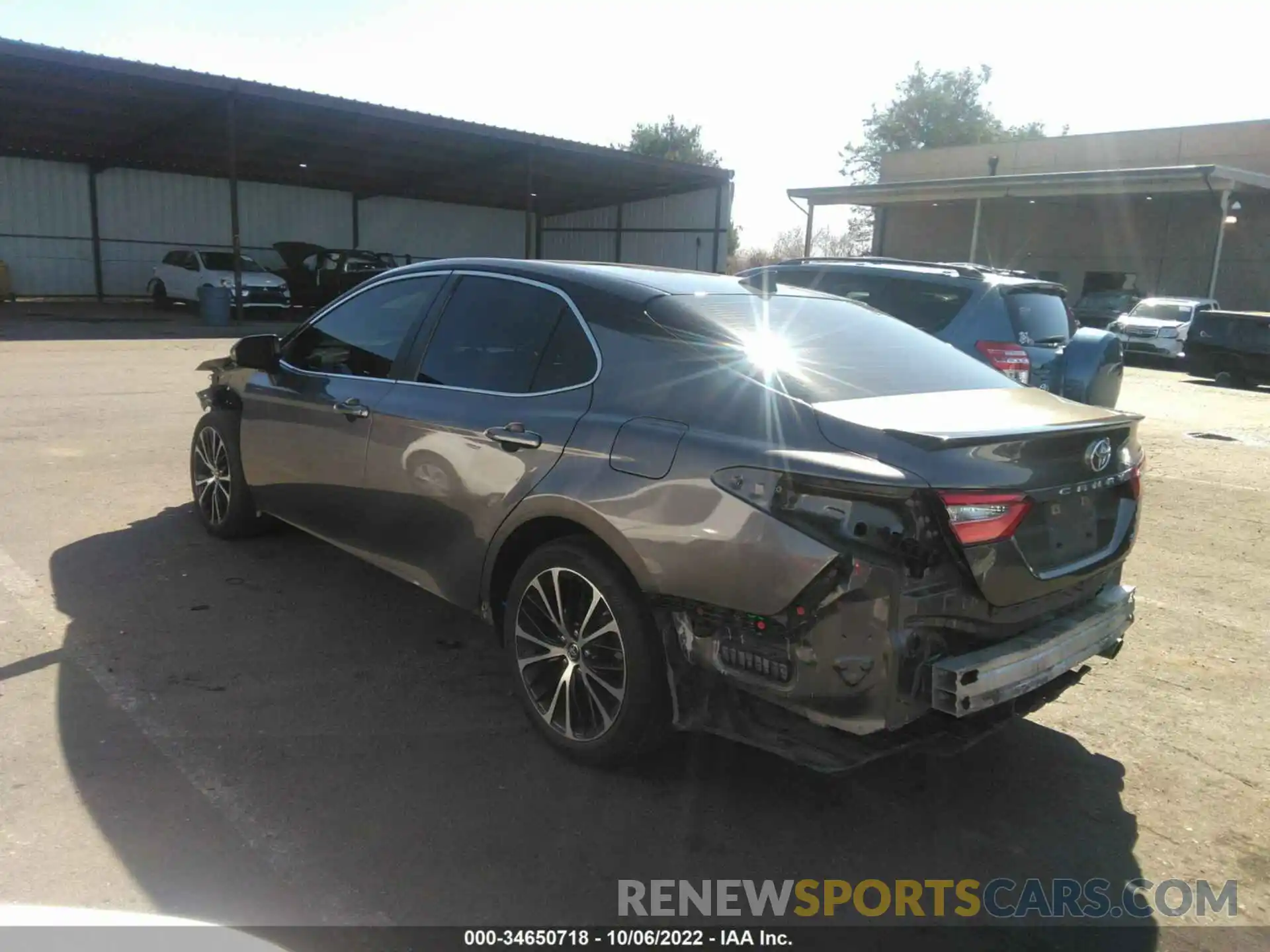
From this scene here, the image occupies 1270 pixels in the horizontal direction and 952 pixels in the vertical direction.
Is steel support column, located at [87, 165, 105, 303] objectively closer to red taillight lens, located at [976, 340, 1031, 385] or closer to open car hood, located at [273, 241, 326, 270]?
open car hood, located at [273, 241, 326, 270]

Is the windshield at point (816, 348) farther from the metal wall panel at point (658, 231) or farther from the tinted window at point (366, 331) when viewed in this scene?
the metal wall panel at point (658, 231)

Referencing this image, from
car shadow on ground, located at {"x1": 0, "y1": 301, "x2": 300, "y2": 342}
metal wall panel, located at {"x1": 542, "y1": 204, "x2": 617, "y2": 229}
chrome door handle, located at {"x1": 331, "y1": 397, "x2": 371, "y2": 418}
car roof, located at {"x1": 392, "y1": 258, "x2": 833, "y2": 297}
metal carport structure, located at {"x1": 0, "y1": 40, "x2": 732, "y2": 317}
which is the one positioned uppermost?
metal carport structure, located at {"x1": 0, "y1": 40, "x2": 732, "y2": 317}

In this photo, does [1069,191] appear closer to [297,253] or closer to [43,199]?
[297,253]

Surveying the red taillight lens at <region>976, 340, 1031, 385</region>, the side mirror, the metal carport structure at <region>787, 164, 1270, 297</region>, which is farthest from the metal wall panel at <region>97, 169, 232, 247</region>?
the red taillight lens at <region>976, 340, 1031, 385</region>

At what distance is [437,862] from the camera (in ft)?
9.18

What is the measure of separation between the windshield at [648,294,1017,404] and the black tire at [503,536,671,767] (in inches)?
32.5

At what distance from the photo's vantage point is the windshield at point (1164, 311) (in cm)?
2398

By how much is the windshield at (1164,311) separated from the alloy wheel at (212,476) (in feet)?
79.5

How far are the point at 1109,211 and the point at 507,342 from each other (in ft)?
115

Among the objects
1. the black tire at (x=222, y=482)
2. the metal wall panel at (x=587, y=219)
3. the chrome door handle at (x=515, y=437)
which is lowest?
the black tire at (x=222, y=482)

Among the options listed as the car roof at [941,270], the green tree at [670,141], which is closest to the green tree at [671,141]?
the green tree at [670,141]

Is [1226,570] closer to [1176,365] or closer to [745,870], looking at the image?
[745,870]

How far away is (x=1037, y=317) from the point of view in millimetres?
7879

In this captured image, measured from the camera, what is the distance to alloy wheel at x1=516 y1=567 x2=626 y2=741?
320 cm
